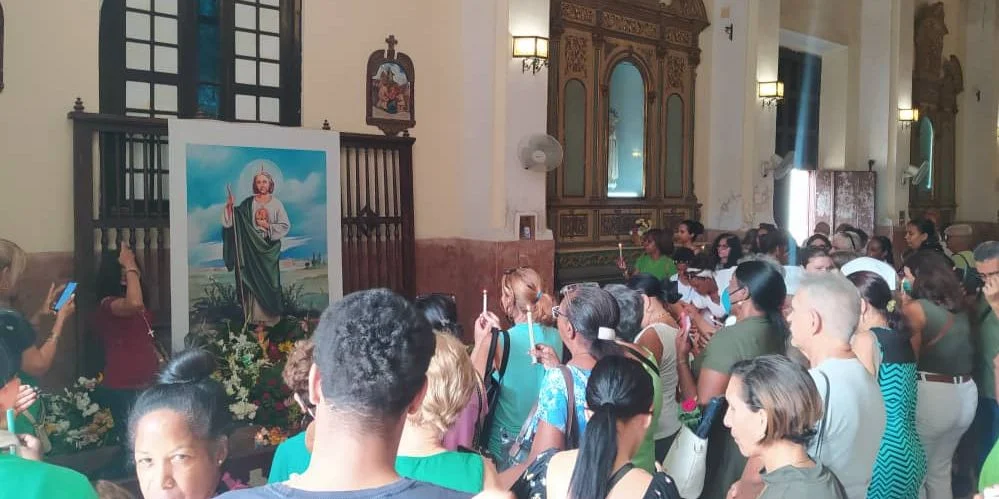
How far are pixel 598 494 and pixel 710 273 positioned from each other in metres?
5.17

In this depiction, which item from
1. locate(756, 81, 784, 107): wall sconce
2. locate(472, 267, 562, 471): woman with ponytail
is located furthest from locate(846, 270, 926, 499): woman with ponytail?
locate(756, 81, 784, 107): wall sconce

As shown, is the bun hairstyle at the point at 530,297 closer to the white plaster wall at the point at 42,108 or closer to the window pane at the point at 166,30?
the white plaster wall at the point at 42,108

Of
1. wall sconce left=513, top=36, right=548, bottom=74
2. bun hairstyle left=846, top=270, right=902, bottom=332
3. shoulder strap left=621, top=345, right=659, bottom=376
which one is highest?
wall sconce left=513, top=36, right=548, bottom=74

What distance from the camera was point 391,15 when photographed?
9047 millimetres

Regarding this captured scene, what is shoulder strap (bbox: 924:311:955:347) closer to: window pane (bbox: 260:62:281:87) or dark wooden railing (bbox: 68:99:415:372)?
dark wooden railing (bbox: 68:99:415:372)

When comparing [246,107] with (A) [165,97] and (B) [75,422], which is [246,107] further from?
(B) [75,422]

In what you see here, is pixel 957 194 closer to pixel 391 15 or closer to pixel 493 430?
pixel 391 15

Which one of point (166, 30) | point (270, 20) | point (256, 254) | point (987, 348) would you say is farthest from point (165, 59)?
point (987, 348)

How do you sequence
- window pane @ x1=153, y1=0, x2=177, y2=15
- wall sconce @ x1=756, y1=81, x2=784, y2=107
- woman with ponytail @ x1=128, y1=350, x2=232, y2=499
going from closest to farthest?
1. woman with ponytail @ x1=128, y1=350, x2=232, y2=499
2. window pane @ x1=153, y1=0, x2=177, y2=15
3. wall sconce @ x1=756, y1=81, x2=784, y2=107

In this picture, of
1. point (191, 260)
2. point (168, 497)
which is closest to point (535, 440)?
point (168, 497)

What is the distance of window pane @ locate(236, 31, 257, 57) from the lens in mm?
8078

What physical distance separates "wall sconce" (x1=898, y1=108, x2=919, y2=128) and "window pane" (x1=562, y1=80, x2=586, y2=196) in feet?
25.8

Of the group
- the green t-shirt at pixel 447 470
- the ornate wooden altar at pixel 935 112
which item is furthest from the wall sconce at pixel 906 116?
the green t-shirt at pixel 447 470

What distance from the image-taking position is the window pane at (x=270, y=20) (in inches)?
323
